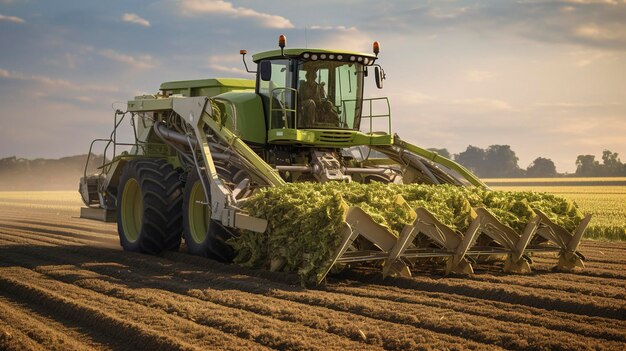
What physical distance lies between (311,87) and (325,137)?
71 centimetres

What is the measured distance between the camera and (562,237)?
9.97 metres

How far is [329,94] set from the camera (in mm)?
11633

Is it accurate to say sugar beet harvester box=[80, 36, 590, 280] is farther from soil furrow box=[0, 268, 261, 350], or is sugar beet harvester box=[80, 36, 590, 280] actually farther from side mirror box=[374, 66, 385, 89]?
soil furrow box=[0, 268, 261, 350]

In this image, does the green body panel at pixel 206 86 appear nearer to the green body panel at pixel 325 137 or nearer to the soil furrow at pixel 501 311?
the green body panel at pixel 325 137

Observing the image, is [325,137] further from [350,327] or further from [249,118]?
[350,327]

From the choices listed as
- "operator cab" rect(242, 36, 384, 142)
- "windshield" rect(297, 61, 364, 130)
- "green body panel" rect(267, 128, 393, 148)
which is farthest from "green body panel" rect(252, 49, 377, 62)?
"green body panel" rect(267, 128, 393, 148)

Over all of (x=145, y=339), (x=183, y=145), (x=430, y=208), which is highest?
(x=183, y=145)

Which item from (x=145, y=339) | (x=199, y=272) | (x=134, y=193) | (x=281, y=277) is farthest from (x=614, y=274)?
(x=134, y=193)

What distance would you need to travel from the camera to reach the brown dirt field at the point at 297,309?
20.2ft

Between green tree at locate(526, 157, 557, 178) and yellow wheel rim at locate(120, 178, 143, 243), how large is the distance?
7982 cm

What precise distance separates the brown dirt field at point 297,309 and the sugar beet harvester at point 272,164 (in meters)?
0.36

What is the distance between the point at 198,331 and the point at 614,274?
5.25 metres

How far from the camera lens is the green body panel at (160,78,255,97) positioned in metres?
13.3

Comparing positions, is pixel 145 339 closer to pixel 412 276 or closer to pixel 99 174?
pixel 412 276
